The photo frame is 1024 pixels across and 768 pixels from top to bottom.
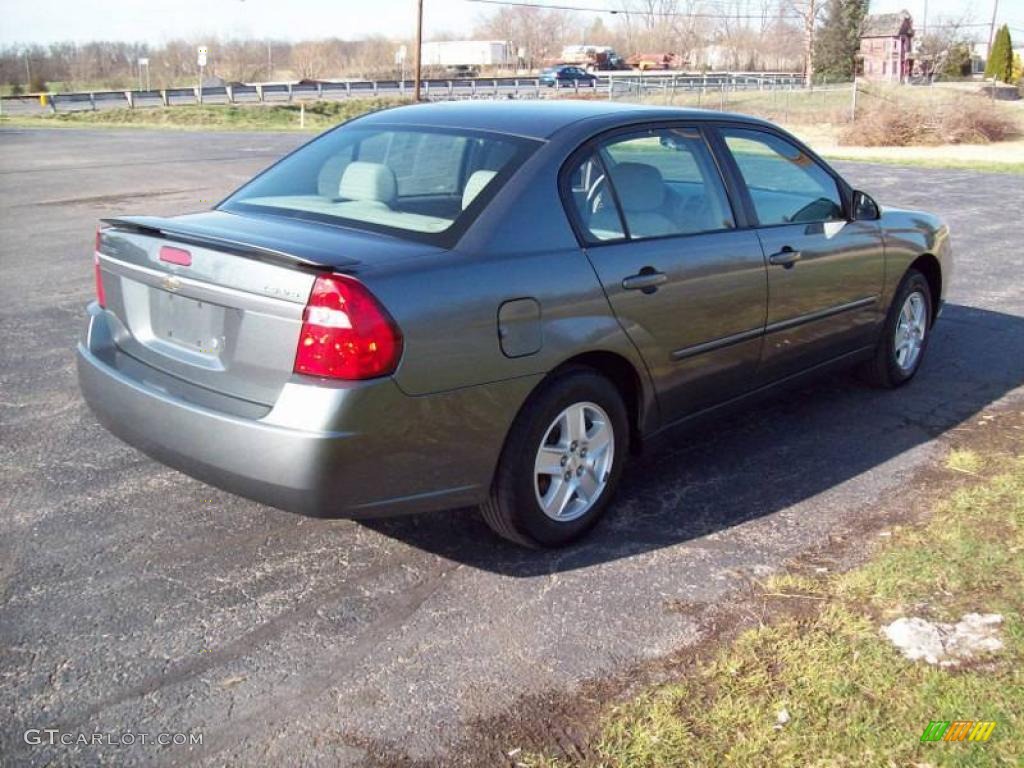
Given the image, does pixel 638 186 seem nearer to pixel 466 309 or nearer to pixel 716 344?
pixel 716 344

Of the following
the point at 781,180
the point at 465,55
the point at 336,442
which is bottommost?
the point at 336,442

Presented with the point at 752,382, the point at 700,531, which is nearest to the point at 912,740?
the point at 700,531

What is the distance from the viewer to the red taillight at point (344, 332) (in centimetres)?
322

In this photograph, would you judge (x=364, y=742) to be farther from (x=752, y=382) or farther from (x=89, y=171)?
(x=89, y=171)

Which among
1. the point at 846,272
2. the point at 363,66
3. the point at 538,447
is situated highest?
the point at 363,66

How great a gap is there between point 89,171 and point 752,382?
17064 millimetres

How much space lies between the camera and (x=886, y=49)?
75.9 meters

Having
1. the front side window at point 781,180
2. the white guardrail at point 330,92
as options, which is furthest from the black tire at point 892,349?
the white guardrail at point 330,92

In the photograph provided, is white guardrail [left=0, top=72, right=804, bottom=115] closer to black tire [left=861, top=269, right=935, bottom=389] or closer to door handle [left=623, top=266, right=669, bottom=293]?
black tire [left=861, top=269, right=935, bottom=389]

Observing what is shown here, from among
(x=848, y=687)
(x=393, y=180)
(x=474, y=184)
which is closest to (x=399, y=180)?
(x=393, y=180)

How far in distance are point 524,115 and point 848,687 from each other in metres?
2.64

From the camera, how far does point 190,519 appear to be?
4.18m

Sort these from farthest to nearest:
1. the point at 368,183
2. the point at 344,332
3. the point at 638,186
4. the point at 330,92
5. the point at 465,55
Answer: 1. the point at 465,55
2. the point at 330,92
3. the point at 638,186
4. the point at 368,183
5. the point at 344,332

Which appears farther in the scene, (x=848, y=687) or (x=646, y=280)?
(x=646, y=280)
